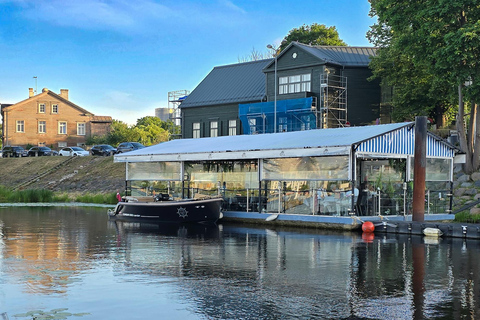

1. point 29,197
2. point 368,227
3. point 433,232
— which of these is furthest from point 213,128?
point 433,232

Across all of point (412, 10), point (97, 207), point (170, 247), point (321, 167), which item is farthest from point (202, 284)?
point (97, 207)

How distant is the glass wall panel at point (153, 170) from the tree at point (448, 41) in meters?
16.2

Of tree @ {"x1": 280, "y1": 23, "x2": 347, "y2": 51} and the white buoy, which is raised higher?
tree @ {"x1": 280, "y1": 23, "x2": 347, "y2": 51}

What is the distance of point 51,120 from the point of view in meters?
103

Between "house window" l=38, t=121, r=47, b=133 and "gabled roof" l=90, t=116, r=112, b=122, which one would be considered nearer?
"house window" l=38, t=121, r=47, b=133

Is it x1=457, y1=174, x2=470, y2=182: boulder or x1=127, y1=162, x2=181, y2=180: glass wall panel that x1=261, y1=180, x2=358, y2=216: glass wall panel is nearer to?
x1=127, y1=162, x2=181, y2=180: glass wall panel

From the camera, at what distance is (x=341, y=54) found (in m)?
60.8

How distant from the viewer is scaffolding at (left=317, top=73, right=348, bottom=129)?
5747 cm

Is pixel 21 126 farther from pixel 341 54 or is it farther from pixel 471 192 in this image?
pixel 471 192

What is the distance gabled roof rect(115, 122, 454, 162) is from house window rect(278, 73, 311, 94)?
20.7 metres

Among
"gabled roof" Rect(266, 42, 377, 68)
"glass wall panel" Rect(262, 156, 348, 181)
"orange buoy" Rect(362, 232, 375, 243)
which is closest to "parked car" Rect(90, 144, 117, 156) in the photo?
"gabled roof" Rect(266, 42, 377, 68)

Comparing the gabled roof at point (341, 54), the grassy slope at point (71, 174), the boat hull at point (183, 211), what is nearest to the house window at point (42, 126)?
the grassy slope at point (71, 174)

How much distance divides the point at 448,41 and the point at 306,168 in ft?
41.3

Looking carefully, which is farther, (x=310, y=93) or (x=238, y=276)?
(x=310, y=93)
